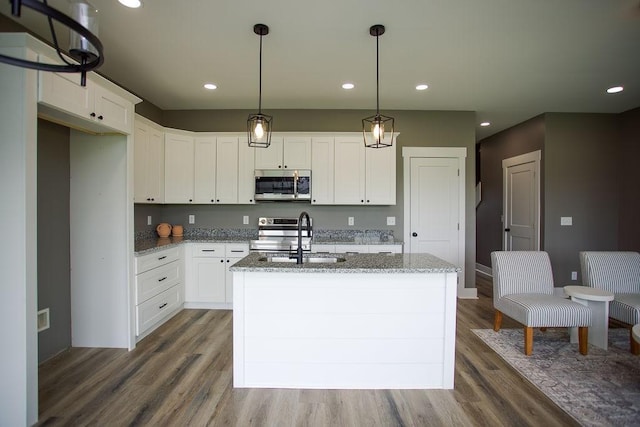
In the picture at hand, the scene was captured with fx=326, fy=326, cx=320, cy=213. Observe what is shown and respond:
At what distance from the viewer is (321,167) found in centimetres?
432

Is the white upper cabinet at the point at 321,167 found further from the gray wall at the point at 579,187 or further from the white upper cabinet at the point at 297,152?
the gray wall at the point at 579,187

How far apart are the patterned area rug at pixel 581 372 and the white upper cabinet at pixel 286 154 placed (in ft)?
9.34

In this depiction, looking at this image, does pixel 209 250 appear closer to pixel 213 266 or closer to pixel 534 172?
pixel 213 266

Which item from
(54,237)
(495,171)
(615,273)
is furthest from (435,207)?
(54,237)

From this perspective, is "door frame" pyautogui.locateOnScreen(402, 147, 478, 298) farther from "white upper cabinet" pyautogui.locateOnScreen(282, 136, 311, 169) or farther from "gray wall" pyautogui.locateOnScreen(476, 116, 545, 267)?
"white upper cabinet" pyautogui.locateOnScreen(282, 136, 311, 169)

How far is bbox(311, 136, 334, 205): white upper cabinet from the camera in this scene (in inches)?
170

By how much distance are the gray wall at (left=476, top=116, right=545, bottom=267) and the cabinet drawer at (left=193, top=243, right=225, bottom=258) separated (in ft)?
15.2

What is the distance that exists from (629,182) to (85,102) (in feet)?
21.5

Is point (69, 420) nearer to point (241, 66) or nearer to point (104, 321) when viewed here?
point (104, 321)

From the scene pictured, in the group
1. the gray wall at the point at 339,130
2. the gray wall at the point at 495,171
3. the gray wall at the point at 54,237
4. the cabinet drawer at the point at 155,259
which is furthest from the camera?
the gray wall at the point at 495,171

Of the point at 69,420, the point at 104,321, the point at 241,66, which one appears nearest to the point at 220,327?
the point at 104,321

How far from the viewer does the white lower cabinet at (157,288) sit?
10.3 feet

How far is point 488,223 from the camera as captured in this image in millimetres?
6551

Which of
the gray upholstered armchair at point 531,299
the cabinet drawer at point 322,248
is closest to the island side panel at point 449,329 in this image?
the gray upholstered armchair at point 531,299
